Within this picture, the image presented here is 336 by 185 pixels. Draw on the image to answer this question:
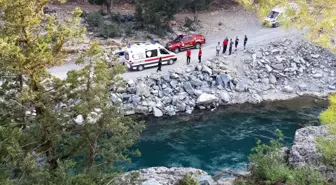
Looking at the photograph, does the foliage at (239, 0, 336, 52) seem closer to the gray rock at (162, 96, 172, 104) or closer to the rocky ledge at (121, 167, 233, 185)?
the rocky ledge at (121, 167, 233, 185)

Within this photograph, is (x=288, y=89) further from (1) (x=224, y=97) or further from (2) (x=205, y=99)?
(2) (x=205, y=99)

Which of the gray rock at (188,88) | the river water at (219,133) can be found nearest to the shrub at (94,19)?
the gray rock at (188,88)

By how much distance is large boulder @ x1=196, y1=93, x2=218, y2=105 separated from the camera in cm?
2261

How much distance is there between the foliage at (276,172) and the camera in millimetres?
12844

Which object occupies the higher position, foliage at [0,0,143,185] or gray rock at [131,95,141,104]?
foliage at [0,0,143,185]

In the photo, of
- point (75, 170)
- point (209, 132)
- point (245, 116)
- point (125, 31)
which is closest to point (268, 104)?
point (245, 116)

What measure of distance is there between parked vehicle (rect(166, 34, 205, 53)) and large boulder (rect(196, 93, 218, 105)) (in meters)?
4.97

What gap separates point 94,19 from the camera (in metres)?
28.2

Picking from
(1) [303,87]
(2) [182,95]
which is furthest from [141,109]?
(1) [303,87]

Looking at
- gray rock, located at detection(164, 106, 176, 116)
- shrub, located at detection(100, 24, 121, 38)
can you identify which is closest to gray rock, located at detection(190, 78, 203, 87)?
gray rock, located at detection(164, 106, 176, 116)

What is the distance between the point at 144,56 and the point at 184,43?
167 inches

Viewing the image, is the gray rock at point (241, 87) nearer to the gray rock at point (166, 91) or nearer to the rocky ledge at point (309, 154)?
the gray rock at point (166, 91)

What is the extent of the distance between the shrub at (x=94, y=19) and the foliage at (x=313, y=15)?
18.9m

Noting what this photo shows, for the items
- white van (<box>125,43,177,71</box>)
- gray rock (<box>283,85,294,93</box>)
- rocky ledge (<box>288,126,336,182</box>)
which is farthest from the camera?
gray rock (<box>283,85,294,93</box>)
